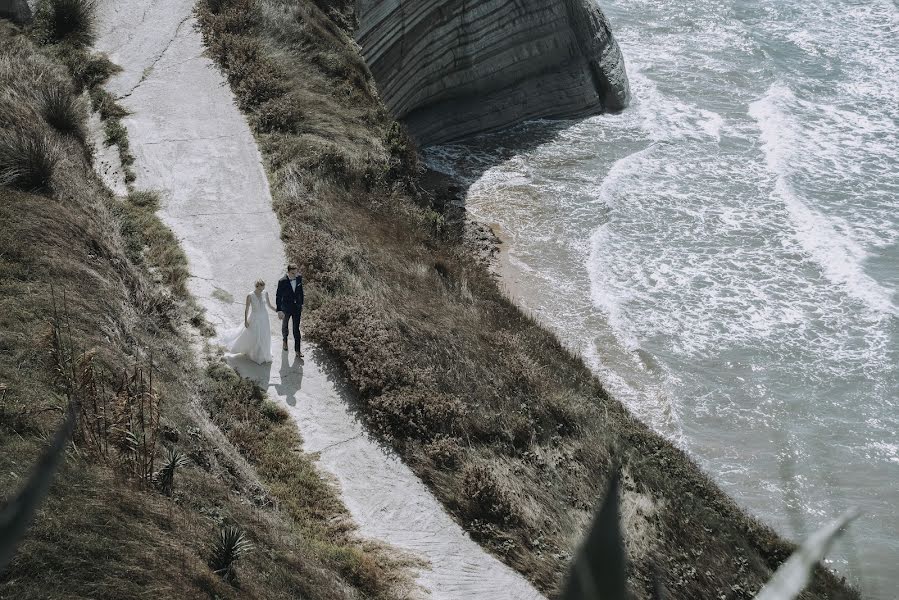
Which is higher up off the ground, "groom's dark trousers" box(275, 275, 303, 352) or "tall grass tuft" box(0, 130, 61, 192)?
"tall grass tuft" box(0, 130, 61, 192)

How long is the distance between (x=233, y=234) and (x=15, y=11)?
10.2 m

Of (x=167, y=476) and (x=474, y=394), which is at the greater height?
(x=167, y=476)

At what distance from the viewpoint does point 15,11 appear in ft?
69.3

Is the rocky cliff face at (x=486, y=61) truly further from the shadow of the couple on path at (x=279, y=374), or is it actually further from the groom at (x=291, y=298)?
the shadow of the couple on path at (x=279, y=374)

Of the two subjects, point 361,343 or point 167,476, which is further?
point 361,343

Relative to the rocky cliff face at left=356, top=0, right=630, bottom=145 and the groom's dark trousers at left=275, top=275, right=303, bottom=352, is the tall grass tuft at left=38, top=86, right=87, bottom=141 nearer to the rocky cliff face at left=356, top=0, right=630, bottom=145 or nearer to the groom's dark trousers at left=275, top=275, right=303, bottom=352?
the groom's dark trousers at left=275, top=275, right=303, bottom=352

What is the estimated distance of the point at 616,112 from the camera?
3166 cm

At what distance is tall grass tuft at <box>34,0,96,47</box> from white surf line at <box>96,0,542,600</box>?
1.59ft

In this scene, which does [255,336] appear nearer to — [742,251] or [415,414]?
[415,414]

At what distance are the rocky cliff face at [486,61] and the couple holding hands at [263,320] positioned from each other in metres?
13.7

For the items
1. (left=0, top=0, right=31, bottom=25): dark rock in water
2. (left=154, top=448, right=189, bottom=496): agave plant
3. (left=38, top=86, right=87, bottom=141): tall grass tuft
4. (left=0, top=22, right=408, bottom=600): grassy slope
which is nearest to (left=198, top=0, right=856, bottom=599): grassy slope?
(left=0, top=22, right=408, bottom=600): grassy slope

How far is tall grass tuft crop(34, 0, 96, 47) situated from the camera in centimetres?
2120

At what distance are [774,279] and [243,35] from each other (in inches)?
602

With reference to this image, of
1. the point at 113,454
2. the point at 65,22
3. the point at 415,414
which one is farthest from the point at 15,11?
the point at 113,454
